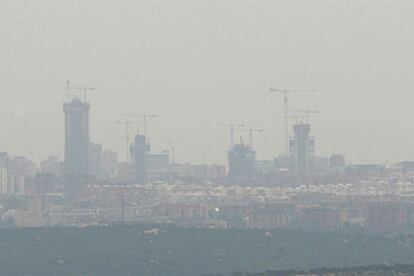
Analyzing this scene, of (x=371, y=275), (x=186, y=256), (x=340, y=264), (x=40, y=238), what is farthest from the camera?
(x=40, y=238)

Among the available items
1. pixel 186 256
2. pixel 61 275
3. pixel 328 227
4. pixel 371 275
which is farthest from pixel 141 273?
pixel 328 227

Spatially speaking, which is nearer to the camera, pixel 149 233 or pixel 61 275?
pixel 61 275

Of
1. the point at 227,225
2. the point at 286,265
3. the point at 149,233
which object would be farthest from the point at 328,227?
the point at 286,265

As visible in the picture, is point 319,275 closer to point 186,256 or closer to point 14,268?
point 14,268

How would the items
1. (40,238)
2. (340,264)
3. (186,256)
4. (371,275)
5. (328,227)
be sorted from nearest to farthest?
(371,275) → (340,264) → (186,256) → (40,238) → (328,227)

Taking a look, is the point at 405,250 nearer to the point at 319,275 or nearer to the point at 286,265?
the point at 286,265

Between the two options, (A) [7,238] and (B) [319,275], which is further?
(A) [7,238]
